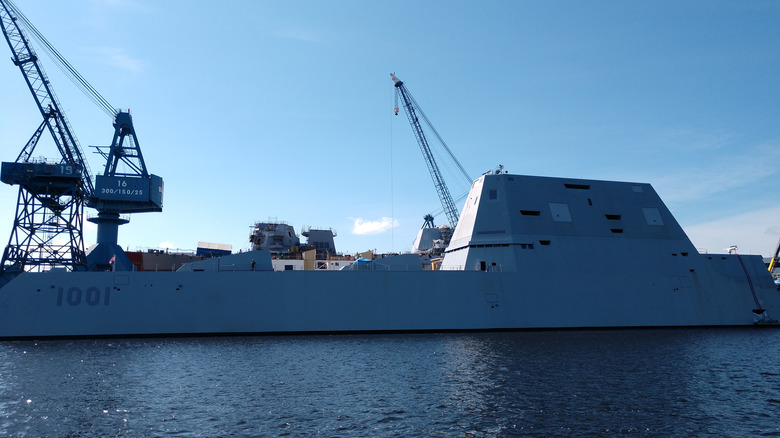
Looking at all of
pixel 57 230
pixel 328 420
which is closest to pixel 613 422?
pixel 328 420

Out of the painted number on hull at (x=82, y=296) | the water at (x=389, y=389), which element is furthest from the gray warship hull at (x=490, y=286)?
the water at (x=389, y=389)

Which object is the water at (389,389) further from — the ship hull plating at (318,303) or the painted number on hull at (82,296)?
the painted number on hull at (82,296)

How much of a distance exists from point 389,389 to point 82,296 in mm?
14040

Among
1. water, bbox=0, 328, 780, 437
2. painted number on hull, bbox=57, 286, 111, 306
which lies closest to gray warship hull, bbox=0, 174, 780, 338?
painted number on hull, bbox=57, 286, 111, 306

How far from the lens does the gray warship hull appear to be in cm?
1877

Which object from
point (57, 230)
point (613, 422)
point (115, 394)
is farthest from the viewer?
point (57, 230)

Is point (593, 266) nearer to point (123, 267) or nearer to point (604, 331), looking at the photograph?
point (604, 331)

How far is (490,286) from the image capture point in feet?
68.5

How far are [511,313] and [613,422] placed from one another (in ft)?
39.8

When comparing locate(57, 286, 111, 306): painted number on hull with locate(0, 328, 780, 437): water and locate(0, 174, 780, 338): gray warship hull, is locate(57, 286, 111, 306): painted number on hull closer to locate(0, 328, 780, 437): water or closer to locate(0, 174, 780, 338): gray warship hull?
locate(0, 174, 780, 338): gray warship hull

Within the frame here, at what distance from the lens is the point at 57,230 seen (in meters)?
23.5

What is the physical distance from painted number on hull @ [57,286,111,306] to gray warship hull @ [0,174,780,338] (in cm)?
4

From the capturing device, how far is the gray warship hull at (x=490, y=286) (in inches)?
739

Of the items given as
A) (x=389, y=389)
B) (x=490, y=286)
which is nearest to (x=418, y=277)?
(x=490, y=286)
